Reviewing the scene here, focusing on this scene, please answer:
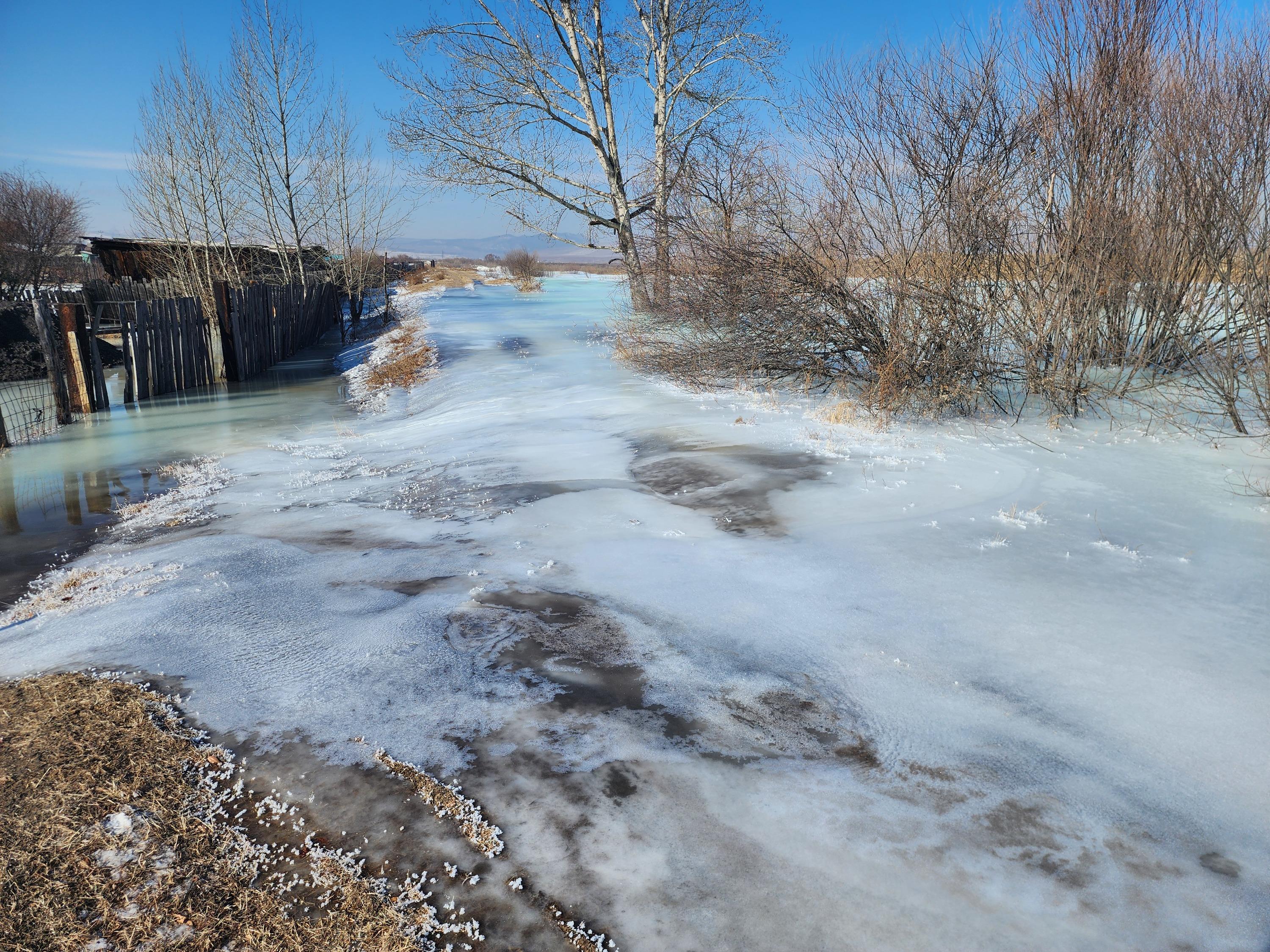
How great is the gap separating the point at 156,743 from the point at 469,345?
14.2m

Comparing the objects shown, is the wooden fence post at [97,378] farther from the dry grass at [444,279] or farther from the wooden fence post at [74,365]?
the dry grass at [444,279]

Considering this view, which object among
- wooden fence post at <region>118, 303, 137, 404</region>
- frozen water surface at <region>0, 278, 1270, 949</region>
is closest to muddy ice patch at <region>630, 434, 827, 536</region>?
frozen water surface at <region>0, 278, 1270, 949</region>

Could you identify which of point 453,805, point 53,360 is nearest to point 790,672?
point 453,805

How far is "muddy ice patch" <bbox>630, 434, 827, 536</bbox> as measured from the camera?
5.12m

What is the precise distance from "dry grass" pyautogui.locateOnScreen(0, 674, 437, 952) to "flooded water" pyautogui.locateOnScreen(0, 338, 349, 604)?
8.30 ft

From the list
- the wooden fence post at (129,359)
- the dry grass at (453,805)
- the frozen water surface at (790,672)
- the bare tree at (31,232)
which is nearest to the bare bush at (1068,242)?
the frozen water surface at (790,672)

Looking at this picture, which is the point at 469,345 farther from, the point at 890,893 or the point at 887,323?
the point at 890,893

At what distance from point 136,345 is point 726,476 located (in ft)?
35.9

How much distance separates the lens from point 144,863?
2186 mm

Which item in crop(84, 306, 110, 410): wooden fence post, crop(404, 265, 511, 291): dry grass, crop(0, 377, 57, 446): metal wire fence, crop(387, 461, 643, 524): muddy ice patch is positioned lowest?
crop(387, 461, 643, 524): muddy ice patch

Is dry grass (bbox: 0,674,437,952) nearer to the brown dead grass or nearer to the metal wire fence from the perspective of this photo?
the metal wire fence

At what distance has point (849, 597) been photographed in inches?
152

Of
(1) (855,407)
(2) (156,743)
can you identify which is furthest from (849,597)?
(1) (855,407)

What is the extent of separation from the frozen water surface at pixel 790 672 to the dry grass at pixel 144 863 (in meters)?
0.23
